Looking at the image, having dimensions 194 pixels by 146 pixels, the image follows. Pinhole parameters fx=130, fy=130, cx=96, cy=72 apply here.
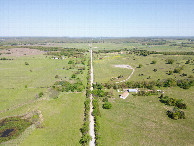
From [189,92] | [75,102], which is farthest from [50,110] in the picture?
[189,92]

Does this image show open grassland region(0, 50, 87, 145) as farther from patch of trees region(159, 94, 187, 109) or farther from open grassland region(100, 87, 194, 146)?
patch of trees region(159, 94, 187, 109)

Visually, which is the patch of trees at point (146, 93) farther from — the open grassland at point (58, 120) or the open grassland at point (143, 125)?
the open grassland at point (58, 120)

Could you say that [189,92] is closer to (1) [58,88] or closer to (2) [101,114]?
(2) [101,114]

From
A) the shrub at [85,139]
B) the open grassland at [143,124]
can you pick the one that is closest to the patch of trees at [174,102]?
the open grassland at [143,124]

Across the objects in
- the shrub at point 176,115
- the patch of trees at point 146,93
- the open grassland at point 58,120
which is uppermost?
the patch of trees at point 146,93

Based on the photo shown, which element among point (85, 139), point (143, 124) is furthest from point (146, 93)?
point (85, 139)

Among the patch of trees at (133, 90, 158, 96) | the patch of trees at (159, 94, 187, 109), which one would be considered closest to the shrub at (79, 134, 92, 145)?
the patch of trees at (133, 90, 158, 96)

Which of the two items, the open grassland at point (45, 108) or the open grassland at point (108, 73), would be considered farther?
the open grassland at point (108, 73)

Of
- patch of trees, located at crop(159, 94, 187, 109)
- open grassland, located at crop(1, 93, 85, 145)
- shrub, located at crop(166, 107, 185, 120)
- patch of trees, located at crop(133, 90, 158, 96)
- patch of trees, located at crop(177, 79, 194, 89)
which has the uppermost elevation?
patch of trees, located at crop(177, 79, 194, 89)
